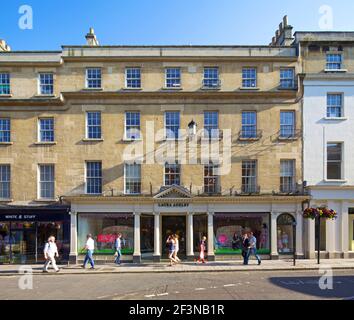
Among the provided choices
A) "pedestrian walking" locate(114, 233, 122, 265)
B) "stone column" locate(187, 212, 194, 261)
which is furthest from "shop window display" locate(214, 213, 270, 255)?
"pedestrian walking" locate(114, 233, 122, 265)

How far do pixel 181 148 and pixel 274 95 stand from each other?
20.9 ft

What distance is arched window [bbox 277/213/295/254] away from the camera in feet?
75.6

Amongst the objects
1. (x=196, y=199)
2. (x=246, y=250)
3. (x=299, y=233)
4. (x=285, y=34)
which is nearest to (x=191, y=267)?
(x=246, y=250)

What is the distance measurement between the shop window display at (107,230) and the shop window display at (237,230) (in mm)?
5122

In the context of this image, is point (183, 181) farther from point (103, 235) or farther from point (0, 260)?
point (0, 260)

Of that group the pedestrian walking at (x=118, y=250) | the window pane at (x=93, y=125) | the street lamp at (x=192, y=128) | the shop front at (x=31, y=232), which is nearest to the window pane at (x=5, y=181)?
the shop front at (x=31, y=232)

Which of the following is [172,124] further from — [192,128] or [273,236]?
[273,236]

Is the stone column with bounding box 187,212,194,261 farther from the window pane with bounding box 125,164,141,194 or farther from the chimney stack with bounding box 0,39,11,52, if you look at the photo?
the chimney stack with bounding box 0,39,11,52

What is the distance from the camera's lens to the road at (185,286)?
39.4 ft

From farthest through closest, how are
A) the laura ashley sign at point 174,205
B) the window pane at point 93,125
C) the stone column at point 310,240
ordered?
the window pane at point 93,125
the stone column at point 310,240
the laura ashley sign at point 174,205

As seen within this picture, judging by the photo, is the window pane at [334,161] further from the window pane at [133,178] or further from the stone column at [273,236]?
the window pane at [133,178]
